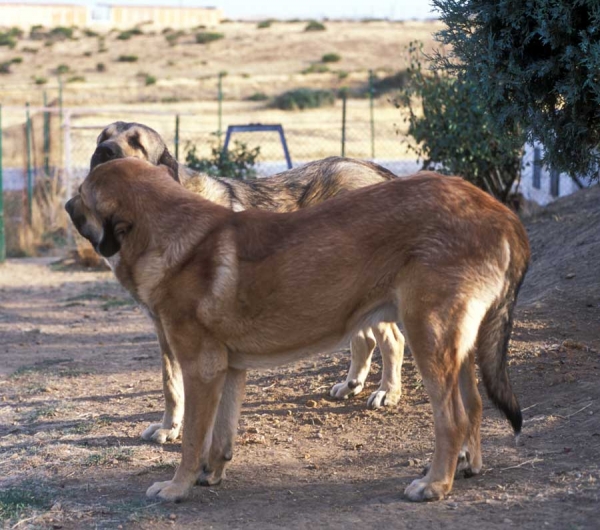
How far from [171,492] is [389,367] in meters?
2.32

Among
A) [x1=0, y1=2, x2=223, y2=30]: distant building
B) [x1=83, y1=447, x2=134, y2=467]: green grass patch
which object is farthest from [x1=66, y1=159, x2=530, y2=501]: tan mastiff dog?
[x1=0, y1=2, x2=223, y2=30]: distant building

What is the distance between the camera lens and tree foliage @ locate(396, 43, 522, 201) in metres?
12.9

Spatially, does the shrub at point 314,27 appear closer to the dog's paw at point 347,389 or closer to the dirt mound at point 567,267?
the dirt mound at point 567,267

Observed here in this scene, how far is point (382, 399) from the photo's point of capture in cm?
697

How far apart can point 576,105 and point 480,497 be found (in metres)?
3.11

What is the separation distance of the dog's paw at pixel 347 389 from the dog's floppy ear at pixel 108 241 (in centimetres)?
262

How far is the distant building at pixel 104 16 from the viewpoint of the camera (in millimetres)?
86562

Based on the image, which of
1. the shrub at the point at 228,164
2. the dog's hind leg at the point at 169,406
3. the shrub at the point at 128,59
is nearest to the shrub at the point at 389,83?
the shrub at the point at 128,59

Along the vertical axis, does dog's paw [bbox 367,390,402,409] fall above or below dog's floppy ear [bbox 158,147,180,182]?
below

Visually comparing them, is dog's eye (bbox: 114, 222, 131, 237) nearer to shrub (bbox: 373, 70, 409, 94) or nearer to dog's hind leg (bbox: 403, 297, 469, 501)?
dog's hind leg (bbox: 403, 297, 469, 501)

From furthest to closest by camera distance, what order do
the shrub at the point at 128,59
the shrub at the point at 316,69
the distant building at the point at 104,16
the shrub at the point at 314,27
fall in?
the distant building at the point at 104,16 < the shrub at the point at 314,27 < the shrub at the point at 128,59 < the shrub at the point at 316,69

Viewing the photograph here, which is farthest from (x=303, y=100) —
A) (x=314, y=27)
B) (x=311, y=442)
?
(x=311, y=442)

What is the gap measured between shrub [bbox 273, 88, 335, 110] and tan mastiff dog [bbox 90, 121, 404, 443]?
120 feet

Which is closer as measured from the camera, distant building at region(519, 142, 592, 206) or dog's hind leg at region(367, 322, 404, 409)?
dog's hind leg at region(367, 322, 404, 409)
